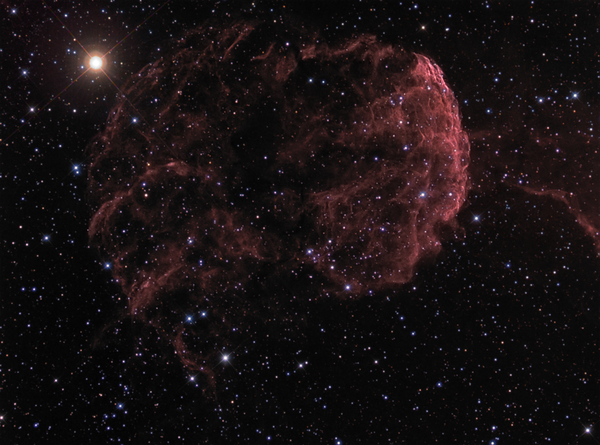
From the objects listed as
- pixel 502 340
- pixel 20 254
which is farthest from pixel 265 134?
pixel 502 340

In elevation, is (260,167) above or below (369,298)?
above

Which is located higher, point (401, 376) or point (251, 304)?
point (251, 304)

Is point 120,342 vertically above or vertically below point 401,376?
above

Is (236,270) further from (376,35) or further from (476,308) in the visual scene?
(376,35)

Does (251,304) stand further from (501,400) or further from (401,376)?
(501,400)

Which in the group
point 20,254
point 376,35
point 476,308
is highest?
point 376,35

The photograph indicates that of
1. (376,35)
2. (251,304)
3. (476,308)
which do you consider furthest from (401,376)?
(376,35)
